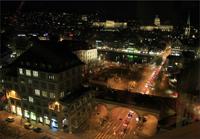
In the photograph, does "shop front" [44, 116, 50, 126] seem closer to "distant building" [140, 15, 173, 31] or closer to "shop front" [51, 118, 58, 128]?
"shop front" [51, 118, 58, 128]

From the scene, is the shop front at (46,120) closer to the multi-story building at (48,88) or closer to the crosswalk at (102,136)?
the multi-story building at (48,88)

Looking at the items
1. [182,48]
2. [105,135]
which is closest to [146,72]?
[182,48]

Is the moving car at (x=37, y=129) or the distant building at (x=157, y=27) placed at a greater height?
the distant building at (x=157, y=27)

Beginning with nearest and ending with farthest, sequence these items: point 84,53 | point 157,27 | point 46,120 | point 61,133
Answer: point 61,133 < point 46,120 < point 84,53 < point 157,27

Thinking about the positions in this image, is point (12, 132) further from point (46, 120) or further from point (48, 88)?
point (48, 88)

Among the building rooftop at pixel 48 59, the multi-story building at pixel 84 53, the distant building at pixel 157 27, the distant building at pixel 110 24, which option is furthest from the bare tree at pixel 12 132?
the distant building at pixel 157 27

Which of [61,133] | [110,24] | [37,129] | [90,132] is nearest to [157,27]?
[110,24]

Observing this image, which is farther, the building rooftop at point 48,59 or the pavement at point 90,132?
the building rooftop at point 48,59

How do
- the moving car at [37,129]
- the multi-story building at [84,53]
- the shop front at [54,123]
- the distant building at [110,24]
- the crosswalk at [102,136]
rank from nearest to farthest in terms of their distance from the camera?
the crosswalk at [102,136] < the moving car at [37,129] < the shop front at [54,123] < the multi-story building at [84,53] < the distant building at [110,24]

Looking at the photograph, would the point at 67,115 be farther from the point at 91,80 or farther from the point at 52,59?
the point at 91,80
